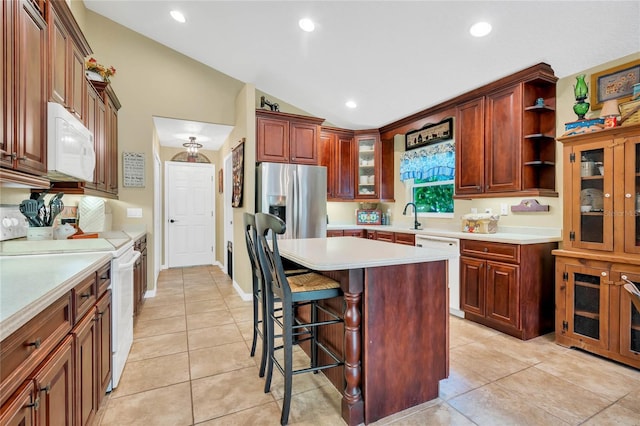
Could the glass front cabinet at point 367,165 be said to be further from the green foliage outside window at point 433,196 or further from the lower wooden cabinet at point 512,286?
the lower wooden cabinet at point 512,286

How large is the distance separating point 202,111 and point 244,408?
373cm

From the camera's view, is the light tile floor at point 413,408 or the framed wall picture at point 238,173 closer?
the light tile floor at point 413,408

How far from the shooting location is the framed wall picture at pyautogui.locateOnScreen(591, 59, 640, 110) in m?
2.50

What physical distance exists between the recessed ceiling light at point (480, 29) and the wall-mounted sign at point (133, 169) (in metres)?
3.90

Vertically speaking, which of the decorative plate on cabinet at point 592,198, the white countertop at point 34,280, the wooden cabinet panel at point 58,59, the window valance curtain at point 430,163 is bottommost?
the white countertop at point 34,280

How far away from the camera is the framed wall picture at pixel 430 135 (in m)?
3.94

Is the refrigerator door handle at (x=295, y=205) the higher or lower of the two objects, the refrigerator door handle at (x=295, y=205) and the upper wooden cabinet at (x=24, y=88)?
the lower

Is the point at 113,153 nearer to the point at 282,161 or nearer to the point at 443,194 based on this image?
the point at 282,161

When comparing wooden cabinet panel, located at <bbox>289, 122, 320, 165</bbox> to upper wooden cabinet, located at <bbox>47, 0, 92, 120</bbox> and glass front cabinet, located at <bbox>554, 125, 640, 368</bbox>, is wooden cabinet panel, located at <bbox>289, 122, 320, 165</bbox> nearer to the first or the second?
upper wooden cabinet, located at <bbox>47, 0, 92, 120</bbox>

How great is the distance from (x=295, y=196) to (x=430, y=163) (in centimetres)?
191

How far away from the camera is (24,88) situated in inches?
61.0

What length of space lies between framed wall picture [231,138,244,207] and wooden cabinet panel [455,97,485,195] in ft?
8.78

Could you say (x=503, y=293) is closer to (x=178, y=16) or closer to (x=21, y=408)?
(x=21, y=408)

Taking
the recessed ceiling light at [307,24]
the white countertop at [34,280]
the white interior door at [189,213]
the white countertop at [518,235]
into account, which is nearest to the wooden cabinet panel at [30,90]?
the white countertop at [34,280]
